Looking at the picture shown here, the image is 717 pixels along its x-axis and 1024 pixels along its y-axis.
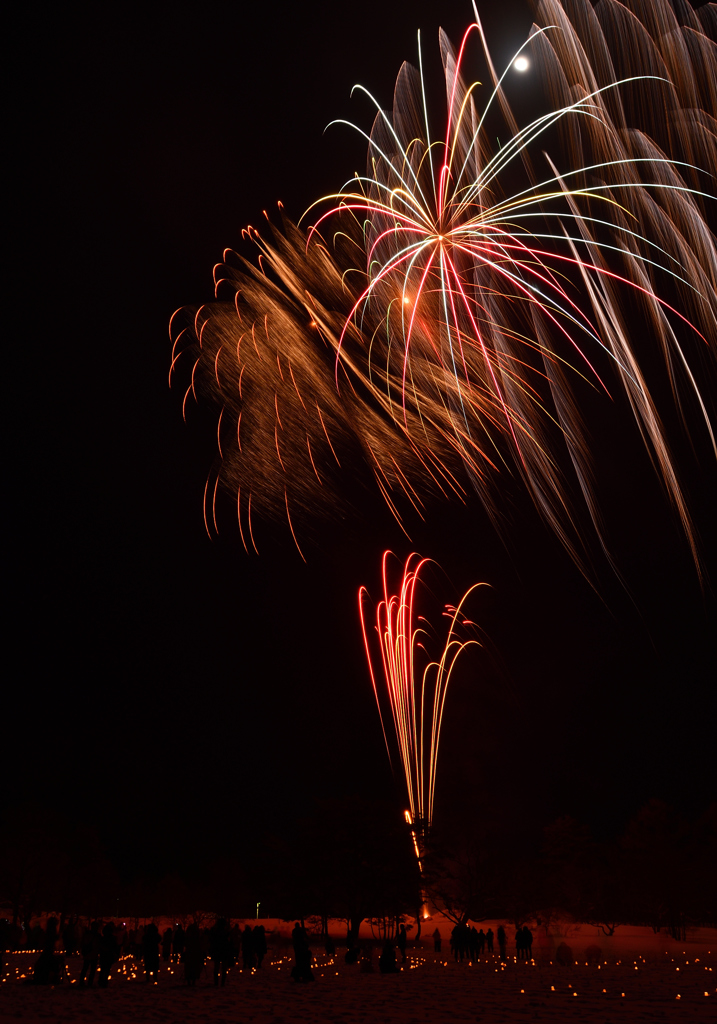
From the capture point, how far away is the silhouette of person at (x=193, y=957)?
61.0 feet

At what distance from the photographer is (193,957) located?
61.5ft

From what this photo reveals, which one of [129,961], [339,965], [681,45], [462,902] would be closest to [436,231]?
[681,45]

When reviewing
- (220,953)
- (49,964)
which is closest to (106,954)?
(49,964)

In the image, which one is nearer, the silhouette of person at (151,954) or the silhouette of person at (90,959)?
the silhouette of person at (90,959)

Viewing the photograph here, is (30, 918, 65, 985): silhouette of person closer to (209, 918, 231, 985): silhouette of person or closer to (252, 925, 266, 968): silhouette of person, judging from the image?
(209, 918, 231, 985): silhouette of person

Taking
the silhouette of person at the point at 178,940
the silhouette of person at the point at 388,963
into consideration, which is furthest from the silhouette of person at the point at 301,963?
the silhouette of person at the point at 178,940

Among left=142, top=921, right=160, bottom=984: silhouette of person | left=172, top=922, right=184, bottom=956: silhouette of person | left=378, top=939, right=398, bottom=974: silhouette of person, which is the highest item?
left=142, top=921, right=160, bottom=984: silhouette of person

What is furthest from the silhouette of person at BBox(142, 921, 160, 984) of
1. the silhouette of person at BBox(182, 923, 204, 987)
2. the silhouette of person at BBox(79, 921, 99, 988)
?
the silhouette of person at BBox(79, 921, 99, 988)

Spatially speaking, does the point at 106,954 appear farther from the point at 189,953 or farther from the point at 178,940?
the point at 178,940

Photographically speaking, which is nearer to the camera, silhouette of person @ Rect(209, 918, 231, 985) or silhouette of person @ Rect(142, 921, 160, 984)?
silhouette of person @ Rect(209, 918, 231, 985)

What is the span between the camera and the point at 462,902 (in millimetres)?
45281

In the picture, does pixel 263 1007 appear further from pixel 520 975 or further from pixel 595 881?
pixel 595 881

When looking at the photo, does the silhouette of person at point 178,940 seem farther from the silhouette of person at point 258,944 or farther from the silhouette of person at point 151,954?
the silhouette of person at point 151,954

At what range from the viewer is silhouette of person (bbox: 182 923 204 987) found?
18.6 m
